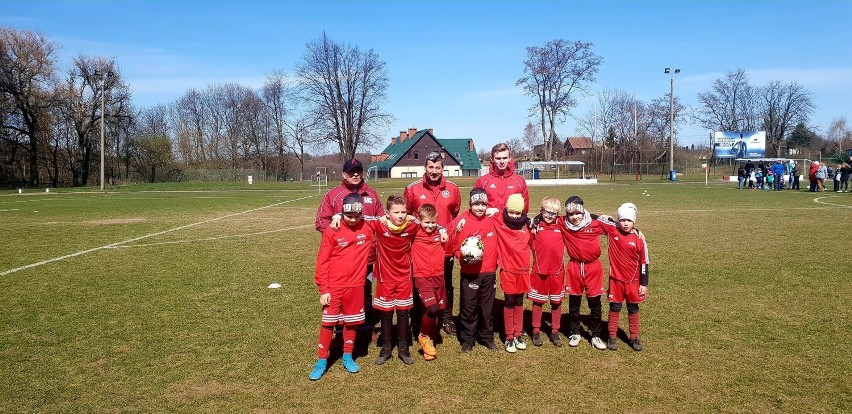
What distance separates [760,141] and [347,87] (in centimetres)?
4359

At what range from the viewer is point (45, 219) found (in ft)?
65.3

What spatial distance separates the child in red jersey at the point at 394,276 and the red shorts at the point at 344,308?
25 centimetres

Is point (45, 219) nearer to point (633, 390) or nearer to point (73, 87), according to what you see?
point (633, 390)

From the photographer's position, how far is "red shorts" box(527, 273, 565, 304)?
5996mm

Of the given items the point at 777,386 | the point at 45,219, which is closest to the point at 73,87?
the point at 45,219

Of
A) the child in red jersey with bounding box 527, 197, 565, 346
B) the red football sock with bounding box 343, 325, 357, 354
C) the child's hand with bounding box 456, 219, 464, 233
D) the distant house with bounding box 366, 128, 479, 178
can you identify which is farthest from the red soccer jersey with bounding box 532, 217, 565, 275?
the distant house with bounding box 366, 128, 479, 178

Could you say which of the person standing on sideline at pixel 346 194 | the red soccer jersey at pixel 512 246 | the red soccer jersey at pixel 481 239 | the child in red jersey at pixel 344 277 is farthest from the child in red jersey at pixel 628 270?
the child in red jersey at pixel 344 277

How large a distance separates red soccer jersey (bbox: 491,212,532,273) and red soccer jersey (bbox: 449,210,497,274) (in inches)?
3.2

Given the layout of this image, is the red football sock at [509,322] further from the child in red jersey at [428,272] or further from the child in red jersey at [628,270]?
the child in red jersey at [628,270]

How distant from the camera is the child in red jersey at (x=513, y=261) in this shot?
230 inches

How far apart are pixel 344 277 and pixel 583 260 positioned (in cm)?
252

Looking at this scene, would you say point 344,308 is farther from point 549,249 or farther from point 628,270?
point 628,270

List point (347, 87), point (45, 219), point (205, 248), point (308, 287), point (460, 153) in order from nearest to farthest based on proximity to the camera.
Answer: point (308, 287)
point (205, 248)
point (45, 219)
point (347, 87)
point (460, 153)

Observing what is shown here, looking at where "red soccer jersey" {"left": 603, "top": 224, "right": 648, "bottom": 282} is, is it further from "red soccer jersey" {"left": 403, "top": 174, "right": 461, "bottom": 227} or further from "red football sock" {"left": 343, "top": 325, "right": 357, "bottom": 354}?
"red football sock" {"left": 343, "top": 325, "right": 357, "bottom": 354}
